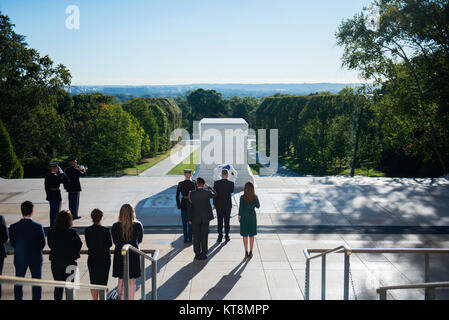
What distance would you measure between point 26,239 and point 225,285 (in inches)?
117

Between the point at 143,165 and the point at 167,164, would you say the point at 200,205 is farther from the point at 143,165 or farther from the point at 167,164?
the point at 143,165

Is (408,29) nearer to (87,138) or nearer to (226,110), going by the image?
(87,138)

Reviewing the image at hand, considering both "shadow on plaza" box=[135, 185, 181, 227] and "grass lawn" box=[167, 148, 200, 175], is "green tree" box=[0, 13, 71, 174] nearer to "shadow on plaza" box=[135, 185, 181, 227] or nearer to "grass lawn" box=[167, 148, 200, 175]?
"grass lawn" box=[167, 148, 200, 175]

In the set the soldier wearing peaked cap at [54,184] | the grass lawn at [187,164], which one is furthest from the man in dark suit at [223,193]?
the grass lawn at [187,164]

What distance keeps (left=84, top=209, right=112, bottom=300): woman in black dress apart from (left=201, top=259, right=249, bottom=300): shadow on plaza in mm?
1555

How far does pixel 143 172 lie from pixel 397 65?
24.8 meters

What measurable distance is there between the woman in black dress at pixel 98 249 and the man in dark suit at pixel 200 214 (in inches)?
97.9

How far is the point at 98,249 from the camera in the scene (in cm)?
538

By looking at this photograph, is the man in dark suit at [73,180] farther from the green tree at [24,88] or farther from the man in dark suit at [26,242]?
the green tree at [24,88]

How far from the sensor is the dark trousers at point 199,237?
775cm

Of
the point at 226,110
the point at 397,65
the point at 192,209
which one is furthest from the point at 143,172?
the point at 226,110

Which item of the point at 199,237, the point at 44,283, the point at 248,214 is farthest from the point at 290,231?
the point at 44,283

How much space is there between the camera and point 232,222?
10.5 meters
